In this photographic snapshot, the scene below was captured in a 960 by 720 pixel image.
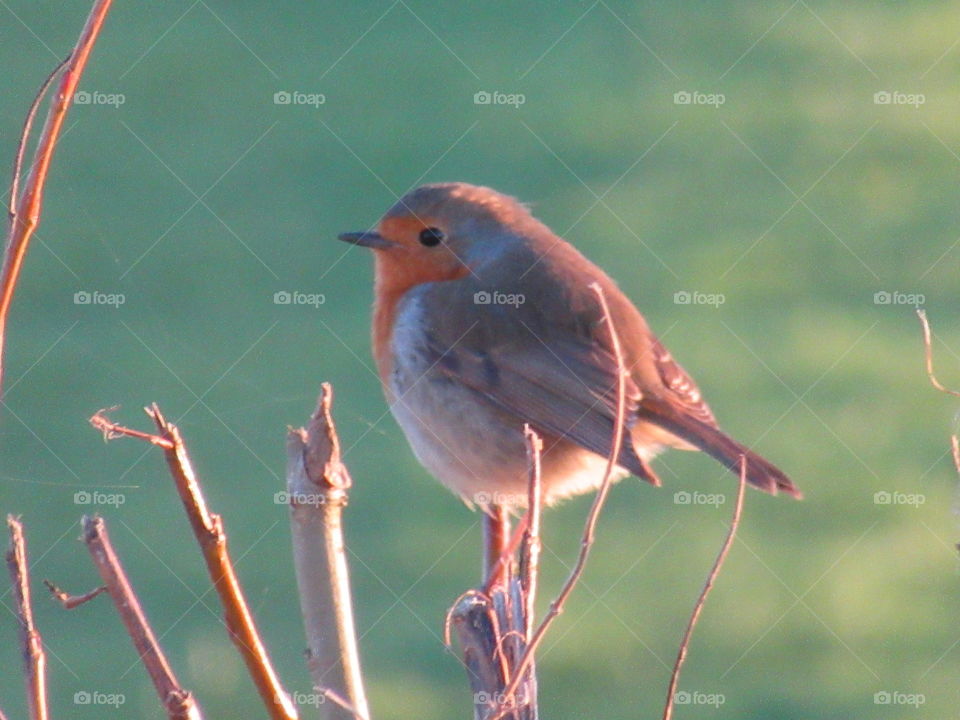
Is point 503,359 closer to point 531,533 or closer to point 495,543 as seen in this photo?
point 495,543

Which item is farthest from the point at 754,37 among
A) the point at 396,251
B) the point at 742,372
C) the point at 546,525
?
the point at 396,251

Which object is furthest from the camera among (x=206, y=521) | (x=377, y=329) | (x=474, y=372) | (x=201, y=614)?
(x=201, y=614)

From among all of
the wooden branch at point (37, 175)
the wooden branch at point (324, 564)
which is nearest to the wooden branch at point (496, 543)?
the wooden branch at point (324, 564)

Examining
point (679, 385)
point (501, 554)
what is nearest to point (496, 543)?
point (501, 554)

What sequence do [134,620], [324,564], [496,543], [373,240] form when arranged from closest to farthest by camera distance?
[134,620] < [324,564] < [496,543] < [373,240]

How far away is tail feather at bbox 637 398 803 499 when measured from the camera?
3182mm

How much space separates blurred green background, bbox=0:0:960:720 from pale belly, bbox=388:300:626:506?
1.15 metres

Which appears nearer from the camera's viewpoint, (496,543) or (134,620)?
(134,620)

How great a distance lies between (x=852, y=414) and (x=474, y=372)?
2.79 metres

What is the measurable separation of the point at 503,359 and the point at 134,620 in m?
2.27

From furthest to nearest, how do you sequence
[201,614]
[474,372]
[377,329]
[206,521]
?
[201,614], [377,329], [474,372], [206,521]

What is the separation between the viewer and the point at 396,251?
368 cm

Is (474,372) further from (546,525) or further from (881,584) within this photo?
(881,584)

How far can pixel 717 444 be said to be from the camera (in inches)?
132
